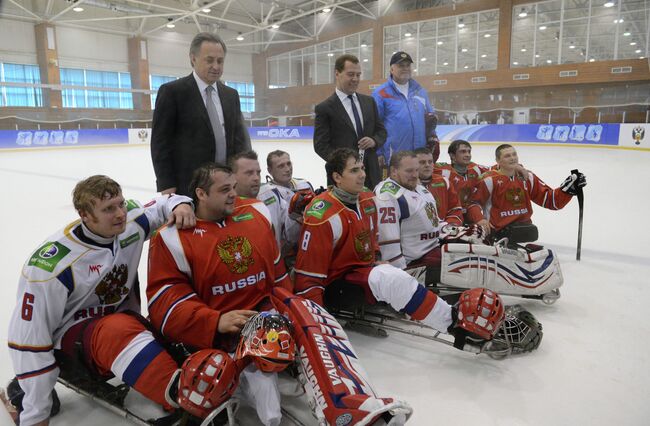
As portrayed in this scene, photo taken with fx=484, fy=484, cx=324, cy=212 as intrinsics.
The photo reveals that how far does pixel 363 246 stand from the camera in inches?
102

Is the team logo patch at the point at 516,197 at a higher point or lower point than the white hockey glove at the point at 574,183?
lower

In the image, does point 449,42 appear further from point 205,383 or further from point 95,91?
point 205,383

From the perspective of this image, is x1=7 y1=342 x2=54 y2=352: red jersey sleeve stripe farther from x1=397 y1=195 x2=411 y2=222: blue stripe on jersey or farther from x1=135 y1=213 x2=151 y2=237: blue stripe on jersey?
x1=397 y1=195 x2=411 y2=222: blue stripe on jersey

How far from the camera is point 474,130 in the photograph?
1598cm

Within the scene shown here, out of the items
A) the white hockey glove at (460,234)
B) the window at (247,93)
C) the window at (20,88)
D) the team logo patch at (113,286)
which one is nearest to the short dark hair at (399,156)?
the white hockey glove at (460,234)

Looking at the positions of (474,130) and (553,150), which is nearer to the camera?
(553,150)

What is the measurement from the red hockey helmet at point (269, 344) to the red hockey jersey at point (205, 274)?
0.79 feet

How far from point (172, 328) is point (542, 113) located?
662 inches

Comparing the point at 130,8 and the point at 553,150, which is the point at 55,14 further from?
the point at 553,150

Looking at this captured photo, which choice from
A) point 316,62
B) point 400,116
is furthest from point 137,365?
point 316,62

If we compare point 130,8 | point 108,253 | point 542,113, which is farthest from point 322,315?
point 130,8

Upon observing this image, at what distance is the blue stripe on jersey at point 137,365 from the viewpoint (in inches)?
66.5

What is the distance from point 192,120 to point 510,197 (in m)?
2.63

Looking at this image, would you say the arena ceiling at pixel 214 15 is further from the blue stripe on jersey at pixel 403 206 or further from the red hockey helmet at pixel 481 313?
the red hockey helmet at pixel 481 313
